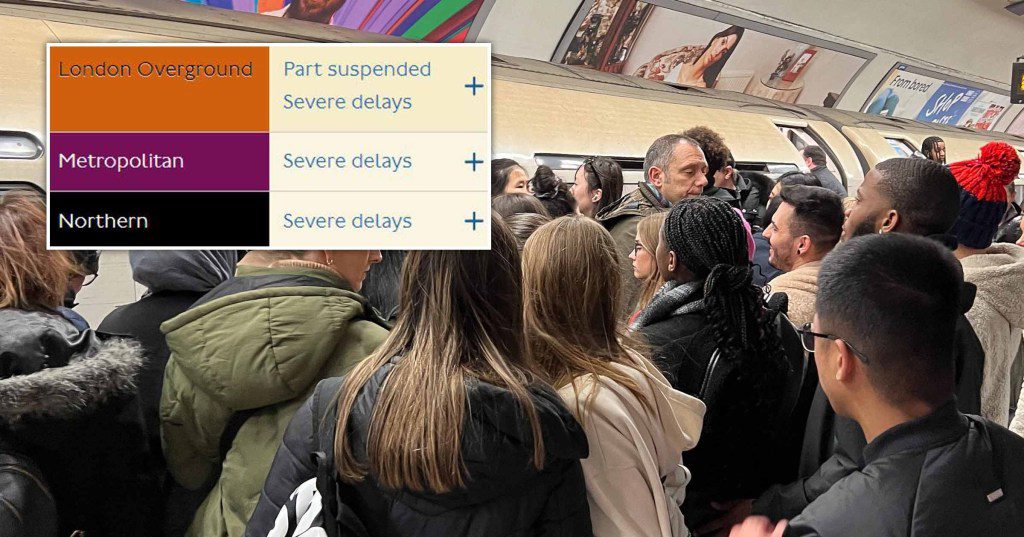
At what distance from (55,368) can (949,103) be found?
1973 centimetres

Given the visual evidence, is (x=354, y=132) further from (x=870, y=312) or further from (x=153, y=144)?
(x=870, y=312)

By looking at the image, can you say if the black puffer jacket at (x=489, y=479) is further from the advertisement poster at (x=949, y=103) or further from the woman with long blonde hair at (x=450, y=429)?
the advertisement poster at (x=949, y=103)

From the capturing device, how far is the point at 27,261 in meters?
1.70

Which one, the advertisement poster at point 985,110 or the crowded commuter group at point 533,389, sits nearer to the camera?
the crowded commuter group at point 533,389

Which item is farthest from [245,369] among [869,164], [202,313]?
[869,164]

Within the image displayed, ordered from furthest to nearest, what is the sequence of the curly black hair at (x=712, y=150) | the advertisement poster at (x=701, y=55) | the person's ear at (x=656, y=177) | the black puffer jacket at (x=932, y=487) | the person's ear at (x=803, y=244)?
the advertisement poster at (x=701, y=55), the curly black hair at (x=712, y=150), the person's ear at (x=656, y=177), the person's ear at (x=803, y=244), the black puffer jacket at (x=932, y=487)

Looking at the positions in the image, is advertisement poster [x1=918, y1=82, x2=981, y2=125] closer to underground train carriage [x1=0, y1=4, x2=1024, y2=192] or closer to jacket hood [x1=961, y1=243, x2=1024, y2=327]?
underground train carriage [x1=0, y1=4, x2=1024, y2=192]

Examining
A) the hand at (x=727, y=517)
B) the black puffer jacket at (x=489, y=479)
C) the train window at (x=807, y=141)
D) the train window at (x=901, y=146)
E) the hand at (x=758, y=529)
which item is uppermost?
the train window at (x=901, y=146)

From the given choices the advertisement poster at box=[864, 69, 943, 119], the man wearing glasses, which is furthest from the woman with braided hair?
the advertisement poster at box=[864, 69, 943, 119]

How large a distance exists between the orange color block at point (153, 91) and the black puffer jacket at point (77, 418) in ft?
1.54

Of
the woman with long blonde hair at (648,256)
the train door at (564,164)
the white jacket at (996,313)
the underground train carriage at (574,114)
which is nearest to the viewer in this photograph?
the white jacket at (996,313)

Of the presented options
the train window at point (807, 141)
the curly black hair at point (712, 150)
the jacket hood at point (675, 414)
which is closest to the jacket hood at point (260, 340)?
the jacket hood at point (675, 414)

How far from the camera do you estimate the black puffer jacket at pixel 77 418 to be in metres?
1.52

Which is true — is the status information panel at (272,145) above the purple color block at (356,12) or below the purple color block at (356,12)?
below
